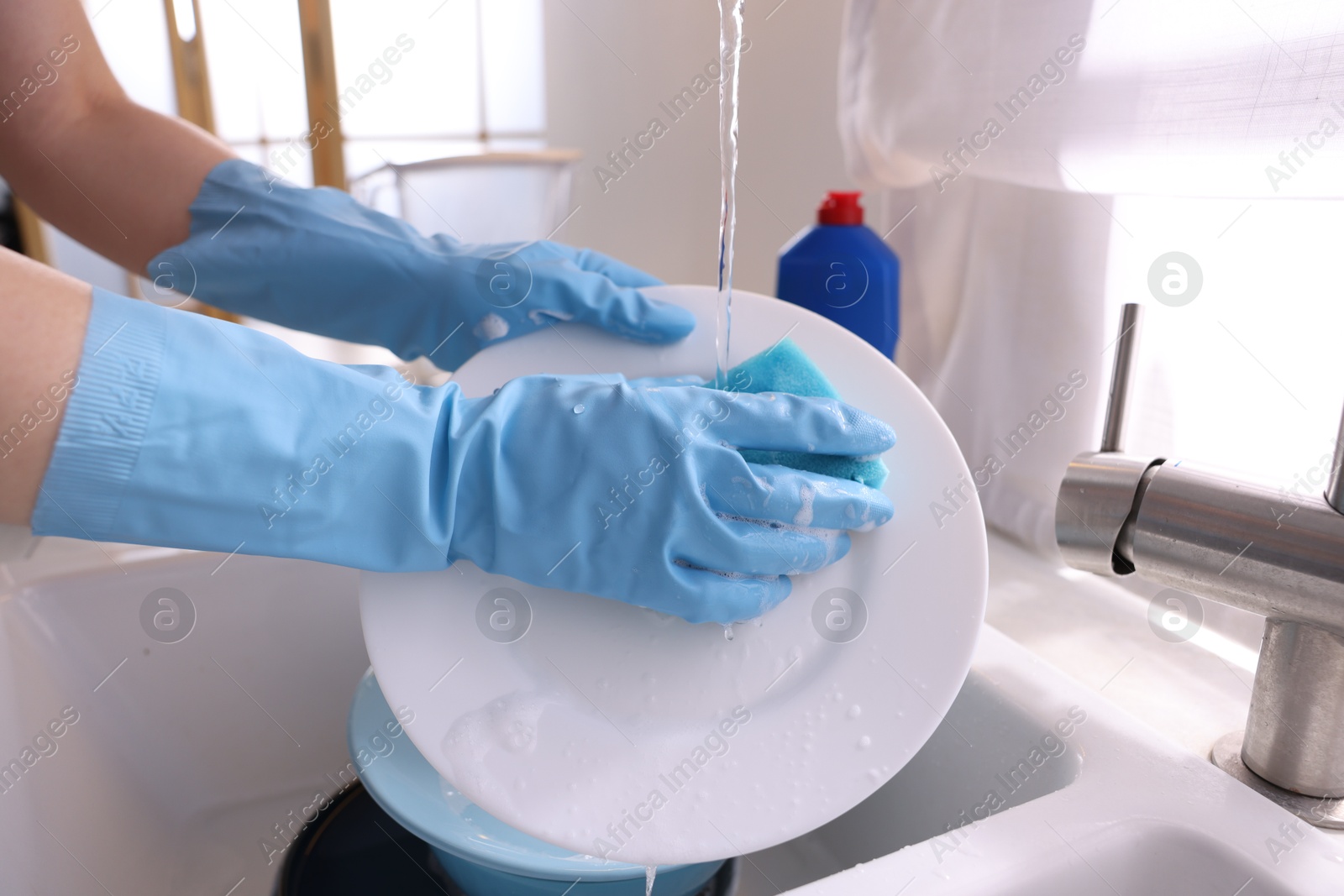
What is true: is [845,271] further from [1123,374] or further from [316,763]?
[316,763]

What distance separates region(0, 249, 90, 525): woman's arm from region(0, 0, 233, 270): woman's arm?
43cm

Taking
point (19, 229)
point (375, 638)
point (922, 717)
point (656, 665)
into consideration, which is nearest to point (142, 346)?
point (375, 638)

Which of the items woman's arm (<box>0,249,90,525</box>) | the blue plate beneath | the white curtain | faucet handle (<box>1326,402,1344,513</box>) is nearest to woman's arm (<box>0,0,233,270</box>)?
woman's arm (<box>0,249,90,525</box>)

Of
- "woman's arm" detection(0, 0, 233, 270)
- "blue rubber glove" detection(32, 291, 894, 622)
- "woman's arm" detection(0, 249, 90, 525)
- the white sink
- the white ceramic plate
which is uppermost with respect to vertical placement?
"woman's arm" detection(0, 0, 233, 270)

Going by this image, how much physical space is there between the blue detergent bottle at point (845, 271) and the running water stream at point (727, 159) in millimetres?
258

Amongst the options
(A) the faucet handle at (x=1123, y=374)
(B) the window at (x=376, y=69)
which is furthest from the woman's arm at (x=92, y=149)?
(B) the window at (x=376, y=69)

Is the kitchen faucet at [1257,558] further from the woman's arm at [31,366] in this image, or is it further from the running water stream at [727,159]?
the woman's arm at [31,366]

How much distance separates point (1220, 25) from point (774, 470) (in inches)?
18.7

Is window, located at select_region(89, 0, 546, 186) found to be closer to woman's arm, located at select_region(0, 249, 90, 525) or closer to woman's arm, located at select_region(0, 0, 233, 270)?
woman's arm, located at select_region(0, 0, 233, 270)

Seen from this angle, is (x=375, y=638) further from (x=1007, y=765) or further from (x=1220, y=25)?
(x=1220, y=25)

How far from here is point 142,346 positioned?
0.46m

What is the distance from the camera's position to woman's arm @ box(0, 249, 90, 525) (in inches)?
16.8

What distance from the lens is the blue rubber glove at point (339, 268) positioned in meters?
0.77

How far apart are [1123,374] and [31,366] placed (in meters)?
0.59
